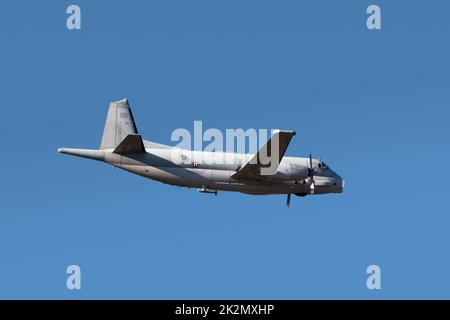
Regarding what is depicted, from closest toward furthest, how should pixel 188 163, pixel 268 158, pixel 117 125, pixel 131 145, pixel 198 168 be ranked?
1. pixel 268 158
2. pixel 131 145
3. pixel 188 163
4. pixel 198 168
5. pixel 117 125

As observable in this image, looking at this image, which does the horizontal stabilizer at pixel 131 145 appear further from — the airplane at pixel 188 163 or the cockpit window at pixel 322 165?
the cockpit window at pixel 322 165

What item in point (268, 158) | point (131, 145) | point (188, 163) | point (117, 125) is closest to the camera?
point (268, 158)

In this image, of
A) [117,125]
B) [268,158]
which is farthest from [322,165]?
[117,125]

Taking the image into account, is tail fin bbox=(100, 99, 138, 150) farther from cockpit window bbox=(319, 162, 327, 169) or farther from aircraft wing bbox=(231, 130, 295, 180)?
cockpit window bbox=(319, 162, 327, 169)

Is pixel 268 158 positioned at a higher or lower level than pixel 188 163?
higher

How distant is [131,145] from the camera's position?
8356cm

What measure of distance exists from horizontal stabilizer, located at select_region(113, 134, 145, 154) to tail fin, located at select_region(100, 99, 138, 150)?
1320 mm

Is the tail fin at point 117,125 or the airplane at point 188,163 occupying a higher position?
the tail fin at point 117,125

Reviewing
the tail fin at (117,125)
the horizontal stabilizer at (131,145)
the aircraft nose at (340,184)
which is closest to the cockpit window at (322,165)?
the aircraft nose at (340,184)

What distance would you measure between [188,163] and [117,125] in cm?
727

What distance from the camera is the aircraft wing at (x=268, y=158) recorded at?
79375 mm

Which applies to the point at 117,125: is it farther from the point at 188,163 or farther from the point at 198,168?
the point at 198,168

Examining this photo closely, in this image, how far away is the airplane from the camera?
8400cm

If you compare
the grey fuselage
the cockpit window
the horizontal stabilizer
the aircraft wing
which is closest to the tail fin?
the grey fuselage
